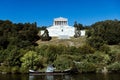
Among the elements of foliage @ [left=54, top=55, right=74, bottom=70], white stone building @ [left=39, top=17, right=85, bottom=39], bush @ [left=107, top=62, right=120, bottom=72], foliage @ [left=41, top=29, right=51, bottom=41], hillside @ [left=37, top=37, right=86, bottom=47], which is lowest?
bush @ [left=107, top=62, right=120, bottom=72]

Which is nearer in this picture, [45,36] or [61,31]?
[45,36]

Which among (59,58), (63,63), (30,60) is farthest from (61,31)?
(63,63)

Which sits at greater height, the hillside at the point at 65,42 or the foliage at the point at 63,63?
the hillside at the point at 65,42

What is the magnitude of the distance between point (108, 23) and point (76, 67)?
50.3m

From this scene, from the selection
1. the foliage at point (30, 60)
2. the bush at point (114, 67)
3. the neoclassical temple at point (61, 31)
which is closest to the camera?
the bush at point (114, 67)

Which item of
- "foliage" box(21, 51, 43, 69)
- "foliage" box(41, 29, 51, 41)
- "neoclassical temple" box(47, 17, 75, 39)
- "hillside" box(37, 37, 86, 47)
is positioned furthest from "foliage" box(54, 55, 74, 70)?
"neoclassical temple" box(47, 17, 75, 39)

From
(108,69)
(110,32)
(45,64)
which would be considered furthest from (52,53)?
(110,32)

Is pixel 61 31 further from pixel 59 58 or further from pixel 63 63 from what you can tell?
pixel 63 63

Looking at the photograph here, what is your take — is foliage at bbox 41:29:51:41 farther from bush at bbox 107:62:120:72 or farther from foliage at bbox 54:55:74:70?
bush at bbox 107:62:120:72

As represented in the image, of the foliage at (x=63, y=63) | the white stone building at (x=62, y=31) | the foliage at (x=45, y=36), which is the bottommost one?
the foliage at (x=63, y=63)

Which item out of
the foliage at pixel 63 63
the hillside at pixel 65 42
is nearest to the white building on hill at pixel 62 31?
the hillside at pixel 65 42

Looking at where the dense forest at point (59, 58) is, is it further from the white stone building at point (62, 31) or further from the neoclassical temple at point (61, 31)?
the neoclassical temple at point (61, 31)

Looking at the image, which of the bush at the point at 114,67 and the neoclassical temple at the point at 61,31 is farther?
the neoclassical temple at the point at 61,31

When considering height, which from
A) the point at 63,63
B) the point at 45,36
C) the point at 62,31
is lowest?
the point at 63,63
